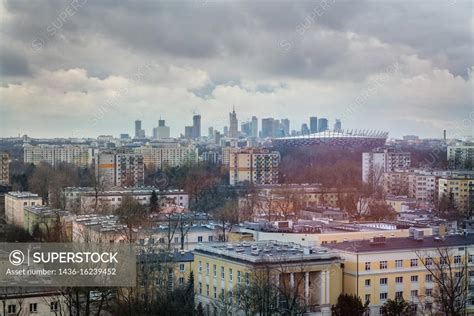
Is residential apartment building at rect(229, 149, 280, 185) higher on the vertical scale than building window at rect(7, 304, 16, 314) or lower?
higher

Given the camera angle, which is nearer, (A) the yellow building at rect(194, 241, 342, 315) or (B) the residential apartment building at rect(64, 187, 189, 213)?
(A) the yellow building at rect(194, 241, 342, 315)

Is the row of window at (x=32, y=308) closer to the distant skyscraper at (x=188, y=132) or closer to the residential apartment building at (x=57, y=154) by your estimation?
the residential apartment building at (x=57, y=154)

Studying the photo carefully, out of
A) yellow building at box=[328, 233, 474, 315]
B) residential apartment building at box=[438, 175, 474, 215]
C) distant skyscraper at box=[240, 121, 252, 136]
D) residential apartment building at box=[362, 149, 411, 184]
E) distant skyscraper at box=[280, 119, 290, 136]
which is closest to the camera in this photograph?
yellow building at box=[328, 233, 474, 315]

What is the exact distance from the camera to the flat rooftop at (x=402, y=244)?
25.0ft

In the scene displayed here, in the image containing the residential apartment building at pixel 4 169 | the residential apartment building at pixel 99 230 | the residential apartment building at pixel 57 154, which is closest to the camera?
the residential apartment building at pixel 99 230

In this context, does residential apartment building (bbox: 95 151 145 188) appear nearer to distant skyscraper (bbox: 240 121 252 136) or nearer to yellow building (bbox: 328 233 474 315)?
yellow building (bbox: 328 233 474 315)

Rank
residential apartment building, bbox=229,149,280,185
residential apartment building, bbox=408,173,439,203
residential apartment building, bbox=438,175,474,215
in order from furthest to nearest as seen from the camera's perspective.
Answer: residential apartment building, bbox=229,149,280,185 → residential apartment building, bbox=408,173,439,203 → residential apartment building, bbox=438,175,474,215

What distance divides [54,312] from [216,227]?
16.9 ft

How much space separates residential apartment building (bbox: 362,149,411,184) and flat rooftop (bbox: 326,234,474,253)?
14.5 meters

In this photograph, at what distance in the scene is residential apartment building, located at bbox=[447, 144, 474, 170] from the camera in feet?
80.3

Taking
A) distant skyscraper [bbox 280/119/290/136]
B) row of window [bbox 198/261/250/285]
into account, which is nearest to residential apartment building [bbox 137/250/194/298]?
row of window [bbox 198/261/250/285]

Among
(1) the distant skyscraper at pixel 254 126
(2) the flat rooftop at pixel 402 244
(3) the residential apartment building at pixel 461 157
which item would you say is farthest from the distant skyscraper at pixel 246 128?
(2) the flat rooftop at pixel 402 244

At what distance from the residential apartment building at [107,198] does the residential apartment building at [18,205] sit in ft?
2.17

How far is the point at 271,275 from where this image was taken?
691 centimetres
